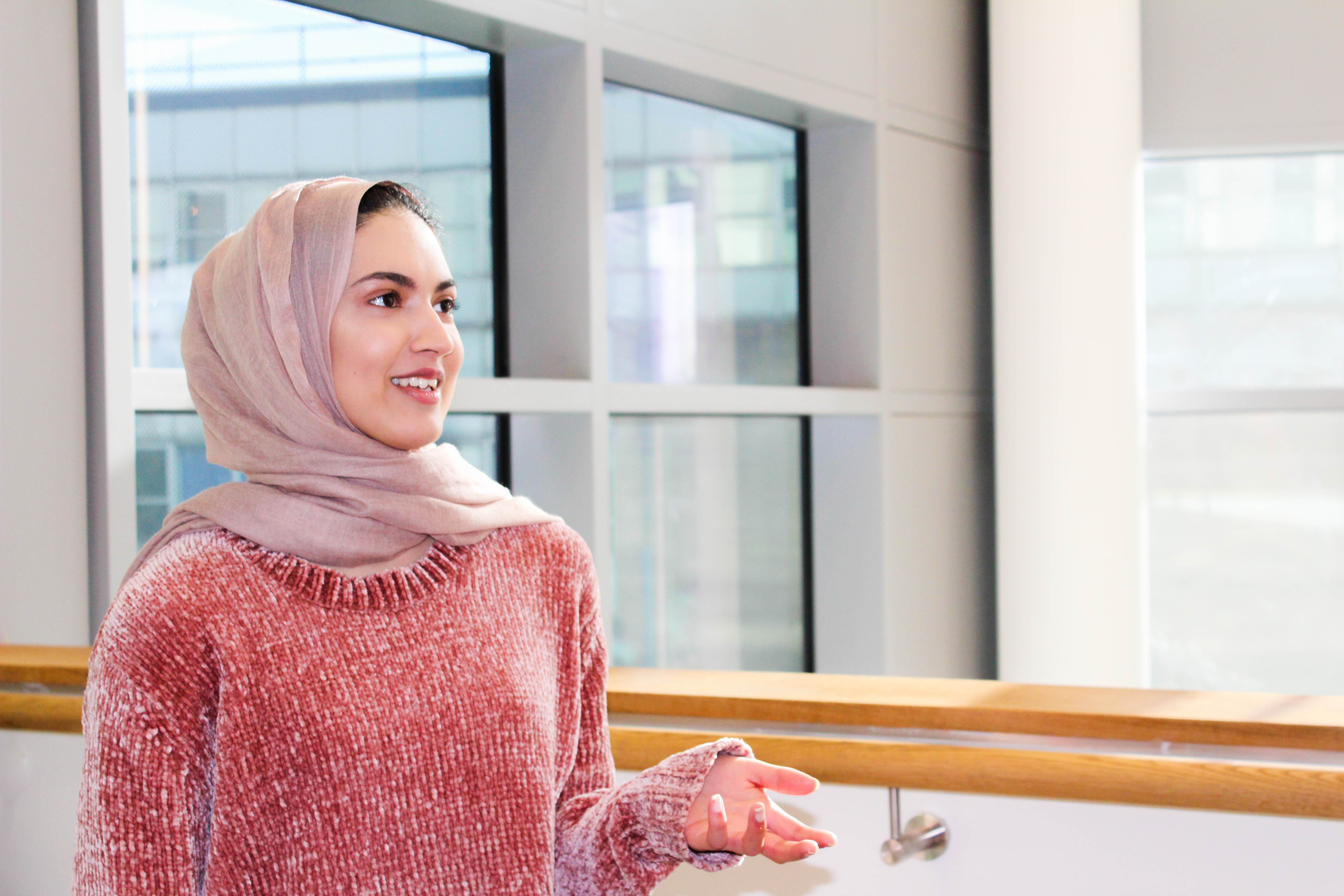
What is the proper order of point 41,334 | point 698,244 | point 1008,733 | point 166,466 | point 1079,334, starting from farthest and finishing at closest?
1. point 1079,334
2. point 698,244
3. point 166,466
4. point 41,334
5. point 1008,733

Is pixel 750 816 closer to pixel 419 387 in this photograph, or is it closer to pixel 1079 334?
pixel 419 387

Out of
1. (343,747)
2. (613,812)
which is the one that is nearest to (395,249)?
(343,747)

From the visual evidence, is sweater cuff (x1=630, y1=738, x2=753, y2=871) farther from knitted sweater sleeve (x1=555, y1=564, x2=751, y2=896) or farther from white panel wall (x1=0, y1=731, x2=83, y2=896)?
white panel wall (x1=0, y1=731, x2=83, y2=896)

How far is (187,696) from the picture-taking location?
997mm

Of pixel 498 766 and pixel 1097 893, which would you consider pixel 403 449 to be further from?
pixel 1097 893

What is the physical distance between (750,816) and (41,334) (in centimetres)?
164

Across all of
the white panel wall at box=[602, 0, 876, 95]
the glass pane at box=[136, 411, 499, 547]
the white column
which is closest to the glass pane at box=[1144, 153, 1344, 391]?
the white column

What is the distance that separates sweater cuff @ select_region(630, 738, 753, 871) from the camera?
105 cm

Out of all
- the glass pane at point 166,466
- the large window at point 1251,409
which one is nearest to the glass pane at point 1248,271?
the large window at point 1251,409

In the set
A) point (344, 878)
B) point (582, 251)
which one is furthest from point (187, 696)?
point (582, 251)

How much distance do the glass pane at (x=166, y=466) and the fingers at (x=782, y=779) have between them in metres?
1.46

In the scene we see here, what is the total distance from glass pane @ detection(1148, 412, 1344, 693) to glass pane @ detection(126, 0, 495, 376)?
287 centimetres

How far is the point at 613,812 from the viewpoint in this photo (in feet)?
3.63

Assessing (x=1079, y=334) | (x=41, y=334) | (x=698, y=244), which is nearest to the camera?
(x=41, y=334)
